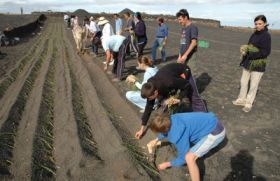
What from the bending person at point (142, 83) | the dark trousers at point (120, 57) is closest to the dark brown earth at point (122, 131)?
the bending person at point (142, 83)

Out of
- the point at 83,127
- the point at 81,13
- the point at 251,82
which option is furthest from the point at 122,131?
the point at 81,13

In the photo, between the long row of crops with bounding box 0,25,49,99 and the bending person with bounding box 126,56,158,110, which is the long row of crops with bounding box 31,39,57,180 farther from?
the bending person with bounding box 126,56,158,110

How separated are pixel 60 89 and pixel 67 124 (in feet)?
7.85

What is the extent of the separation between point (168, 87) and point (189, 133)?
43.5 inches

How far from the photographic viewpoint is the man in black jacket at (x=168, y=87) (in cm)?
423

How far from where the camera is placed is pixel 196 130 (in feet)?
11.9

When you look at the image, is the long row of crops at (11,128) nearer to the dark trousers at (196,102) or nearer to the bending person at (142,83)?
the bending person at (142,83)

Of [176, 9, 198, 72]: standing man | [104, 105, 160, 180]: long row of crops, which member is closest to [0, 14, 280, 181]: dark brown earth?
[104, 105, 160, 180]: long row of crops

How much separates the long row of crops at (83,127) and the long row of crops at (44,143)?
45 cm

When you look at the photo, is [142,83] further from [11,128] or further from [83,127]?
[11,128]

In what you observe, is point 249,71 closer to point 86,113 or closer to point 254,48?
point 254,48

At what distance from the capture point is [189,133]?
3578mm

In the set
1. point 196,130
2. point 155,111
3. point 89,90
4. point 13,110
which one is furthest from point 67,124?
point 196,130

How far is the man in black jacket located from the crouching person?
678 mm
